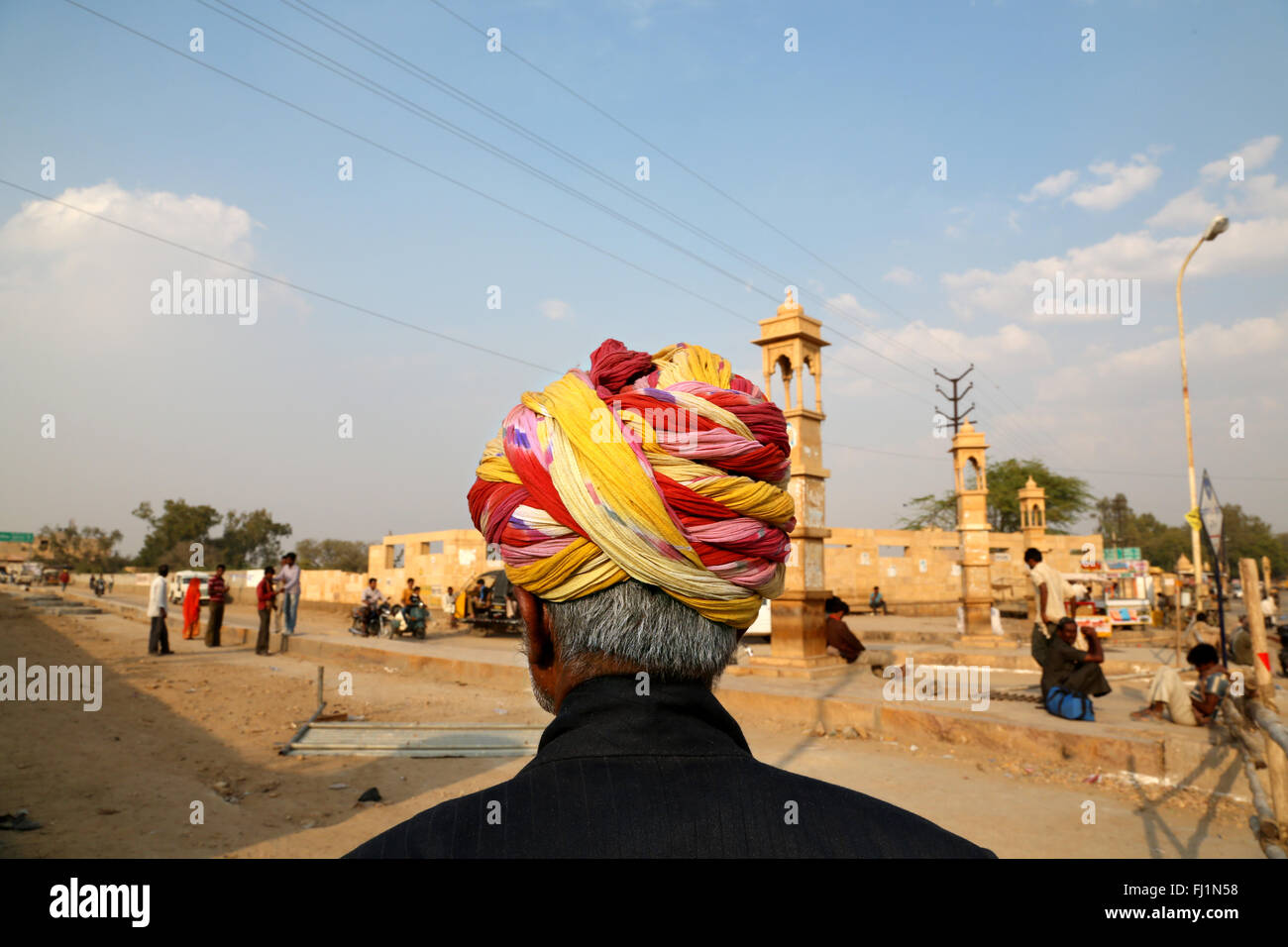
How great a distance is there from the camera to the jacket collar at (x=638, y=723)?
0.97 meters

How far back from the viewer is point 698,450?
120cm

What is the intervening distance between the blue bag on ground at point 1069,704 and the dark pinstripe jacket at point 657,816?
7.75m

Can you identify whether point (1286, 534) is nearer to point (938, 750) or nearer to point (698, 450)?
point (938, 750)

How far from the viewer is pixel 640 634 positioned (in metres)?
1.12

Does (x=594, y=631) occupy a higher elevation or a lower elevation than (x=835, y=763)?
higher

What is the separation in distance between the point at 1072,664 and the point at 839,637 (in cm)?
412

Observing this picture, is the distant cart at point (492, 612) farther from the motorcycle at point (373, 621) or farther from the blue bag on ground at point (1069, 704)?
the blue bag on ground at point (1069, 704)

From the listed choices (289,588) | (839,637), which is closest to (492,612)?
(289,588)

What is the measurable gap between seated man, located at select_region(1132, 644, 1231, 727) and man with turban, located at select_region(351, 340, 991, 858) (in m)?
7.56

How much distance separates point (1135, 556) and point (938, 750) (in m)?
23.6

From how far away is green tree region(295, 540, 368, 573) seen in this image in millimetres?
72938

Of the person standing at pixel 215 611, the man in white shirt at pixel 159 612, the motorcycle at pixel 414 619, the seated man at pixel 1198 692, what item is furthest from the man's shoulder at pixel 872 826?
the motorcycle at pixel 414 619
